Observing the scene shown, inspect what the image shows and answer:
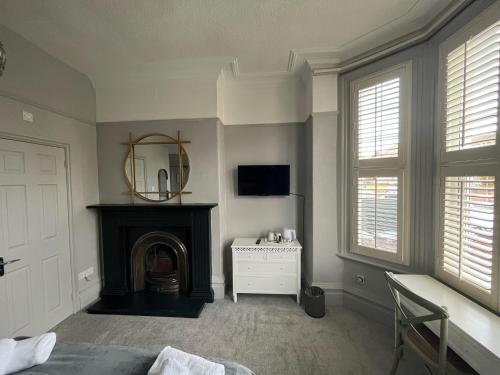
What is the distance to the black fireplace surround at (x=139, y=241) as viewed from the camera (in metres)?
2.66

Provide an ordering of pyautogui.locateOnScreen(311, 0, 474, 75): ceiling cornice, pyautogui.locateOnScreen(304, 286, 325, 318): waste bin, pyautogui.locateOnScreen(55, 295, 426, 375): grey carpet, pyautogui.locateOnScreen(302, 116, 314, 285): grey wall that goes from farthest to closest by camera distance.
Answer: pyautogui.locateOnScreen(302, 116, 314, 285): grey wall
pyautogui.locateOnScreen(304, 286, 325, 318): waste bin
pyautogui.locateOnScreen(55, 295, 426, 375): grey carpet
pyautogui.locateOnScreen(311, 0, 474, 75): ceiling cornice

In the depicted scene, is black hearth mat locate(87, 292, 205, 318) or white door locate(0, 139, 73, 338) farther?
black hearth mat locate(87, 292, 205, 318)

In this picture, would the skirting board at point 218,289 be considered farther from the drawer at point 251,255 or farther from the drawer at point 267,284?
the drawer at point 251,255

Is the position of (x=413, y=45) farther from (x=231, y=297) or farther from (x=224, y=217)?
(x=231, y=297)

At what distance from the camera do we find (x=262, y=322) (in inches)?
92.0

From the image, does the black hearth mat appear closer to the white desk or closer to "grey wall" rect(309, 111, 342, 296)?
"grey wall" rect(309, 111, 342, 296)

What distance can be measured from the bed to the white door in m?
1.28

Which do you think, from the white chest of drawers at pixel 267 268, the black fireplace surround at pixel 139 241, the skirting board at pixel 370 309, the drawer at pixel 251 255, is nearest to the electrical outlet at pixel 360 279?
the skirting board at pixel 370 309

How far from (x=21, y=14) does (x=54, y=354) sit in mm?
2544

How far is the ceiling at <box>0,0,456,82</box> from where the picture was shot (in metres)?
1.76

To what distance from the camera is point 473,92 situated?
157 centimetres

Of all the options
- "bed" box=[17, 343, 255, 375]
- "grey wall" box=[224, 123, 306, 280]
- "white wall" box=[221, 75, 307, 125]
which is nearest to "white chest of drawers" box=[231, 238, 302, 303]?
"grey wall" box=[224, 123, 306, 280]

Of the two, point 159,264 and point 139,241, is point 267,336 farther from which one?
point 139,241

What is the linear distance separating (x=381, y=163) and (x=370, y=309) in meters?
1.58
